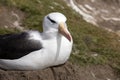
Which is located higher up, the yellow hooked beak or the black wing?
the yellow hooked beak

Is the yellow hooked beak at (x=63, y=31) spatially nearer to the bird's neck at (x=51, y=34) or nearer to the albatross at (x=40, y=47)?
the albatross at (x=40, y=47)

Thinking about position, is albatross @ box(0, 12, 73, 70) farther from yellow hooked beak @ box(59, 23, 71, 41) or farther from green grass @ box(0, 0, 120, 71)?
green grass @ box(0, 0, 120, 71)

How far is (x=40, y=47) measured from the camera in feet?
23.5

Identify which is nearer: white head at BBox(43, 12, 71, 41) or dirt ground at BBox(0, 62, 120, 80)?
white head at BBox(43, 12, 71, 41)

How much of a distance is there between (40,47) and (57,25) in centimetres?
46

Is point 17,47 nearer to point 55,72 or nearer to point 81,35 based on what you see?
point 55,72

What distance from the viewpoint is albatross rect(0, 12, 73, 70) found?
7.11 meters

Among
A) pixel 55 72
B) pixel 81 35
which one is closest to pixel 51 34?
pixel 55 72

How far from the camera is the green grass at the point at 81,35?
30.4ft

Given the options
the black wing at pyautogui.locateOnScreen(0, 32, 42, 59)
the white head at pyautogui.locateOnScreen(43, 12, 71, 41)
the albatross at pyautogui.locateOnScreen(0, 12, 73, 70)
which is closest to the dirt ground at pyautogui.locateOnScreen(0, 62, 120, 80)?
the albatross at pyautogui.locateOnScreen(0, 12, 73, 70)

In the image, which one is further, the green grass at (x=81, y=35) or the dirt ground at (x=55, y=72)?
the green grass at (x=81, y=35)

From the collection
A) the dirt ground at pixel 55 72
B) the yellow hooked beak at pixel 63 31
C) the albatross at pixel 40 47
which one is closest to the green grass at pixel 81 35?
the dirt ground at pixel 55 72

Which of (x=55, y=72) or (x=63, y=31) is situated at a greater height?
(x=63, y=31)

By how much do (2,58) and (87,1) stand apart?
8.00 metres
